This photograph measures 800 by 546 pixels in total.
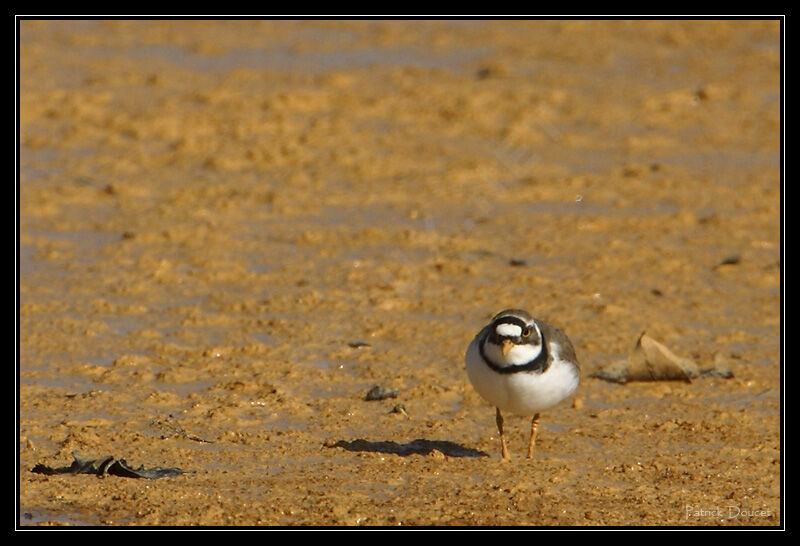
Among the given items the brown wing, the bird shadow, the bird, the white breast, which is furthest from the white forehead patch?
the bird shadow

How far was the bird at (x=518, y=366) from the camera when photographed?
7117 millimetres

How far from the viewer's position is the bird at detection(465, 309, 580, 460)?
23.4 ft

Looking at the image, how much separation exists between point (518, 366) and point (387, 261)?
371 cm

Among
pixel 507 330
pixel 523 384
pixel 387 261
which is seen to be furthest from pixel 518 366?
pixel 387 261

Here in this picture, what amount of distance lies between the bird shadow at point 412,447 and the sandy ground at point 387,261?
0.04 meters

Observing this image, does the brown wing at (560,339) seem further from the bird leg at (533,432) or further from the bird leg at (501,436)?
the bird leg at (501,436)

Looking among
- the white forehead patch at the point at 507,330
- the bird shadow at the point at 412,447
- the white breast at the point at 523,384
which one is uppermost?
the white forehead patch at the point at 507,330

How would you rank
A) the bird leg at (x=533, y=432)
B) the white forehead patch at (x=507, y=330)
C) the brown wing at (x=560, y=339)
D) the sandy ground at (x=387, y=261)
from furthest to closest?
the bird leg at (x=533, y=432) < the brown wing at (x=560, y=339) < the sandy ground at (x=387, y=261) < the white forehead patch at (x=507, y=330)

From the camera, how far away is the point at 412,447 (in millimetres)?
7590

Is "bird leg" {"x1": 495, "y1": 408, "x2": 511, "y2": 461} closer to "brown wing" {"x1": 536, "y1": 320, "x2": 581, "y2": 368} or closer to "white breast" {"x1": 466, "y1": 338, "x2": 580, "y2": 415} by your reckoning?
"white breast" {"x1": 466, "y1": 338, "x2": 580, "y2": 415}

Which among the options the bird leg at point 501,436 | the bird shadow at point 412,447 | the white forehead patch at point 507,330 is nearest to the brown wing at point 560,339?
the white forehead patch at point 507,330

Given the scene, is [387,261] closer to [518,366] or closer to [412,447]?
[412,447]

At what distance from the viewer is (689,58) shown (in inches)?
663
